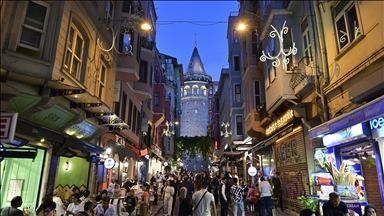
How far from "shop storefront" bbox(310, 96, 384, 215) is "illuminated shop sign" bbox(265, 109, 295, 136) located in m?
2.61

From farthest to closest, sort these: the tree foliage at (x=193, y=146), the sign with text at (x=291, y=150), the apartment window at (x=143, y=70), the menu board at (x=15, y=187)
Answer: the tree foliage at (x=193, y=146)
the apartment window at (x=143, y=70)
the sign with text at (x=291, y=150)
the menu board at (x=15, y=187)

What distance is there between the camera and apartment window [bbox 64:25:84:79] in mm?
10555

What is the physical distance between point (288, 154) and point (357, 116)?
7424 mm

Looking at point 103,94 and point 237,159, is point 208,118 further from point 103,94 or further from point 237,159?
point 103,94

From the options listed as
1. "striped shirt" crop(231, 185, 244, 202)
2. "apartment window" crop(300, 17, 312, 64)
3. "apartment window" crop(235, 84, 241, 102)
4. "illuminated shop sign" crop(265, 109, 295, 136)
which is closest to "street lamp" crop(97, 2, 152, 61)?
"striped shirt" crop(231, 185, 244, 202)

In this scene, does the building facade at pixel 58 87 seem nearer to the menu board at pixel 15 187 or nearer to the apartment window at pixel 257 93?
the menu board at pixel 15 187

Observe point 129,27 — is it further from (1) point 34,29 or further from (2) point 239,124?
(2) point 239,124

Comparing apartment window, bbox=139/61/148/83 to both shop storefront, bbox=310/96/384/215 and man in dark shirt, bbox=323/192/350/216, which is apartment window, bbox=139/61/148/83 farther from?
Result: man in dark shirt, bbox=323/192/350/216

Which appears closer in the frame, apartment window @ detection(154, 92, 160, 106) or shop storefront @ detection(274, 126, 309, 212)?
shop storefront @ detection(274, 126, 309, 212)

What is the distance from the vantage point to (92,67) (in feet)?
40.3

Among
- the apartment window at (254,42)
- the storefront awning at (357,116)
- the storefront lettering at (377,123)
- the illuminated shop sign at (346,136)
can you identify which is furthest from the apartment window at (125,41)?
the storefront lettering at (377,123)

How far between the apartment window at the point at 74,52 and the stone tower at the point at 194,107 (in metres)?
80.8

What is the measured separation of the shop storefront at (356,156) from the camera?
298 inches

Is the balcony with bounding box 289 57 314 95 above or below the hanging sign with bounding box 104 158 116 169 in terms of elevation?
above
